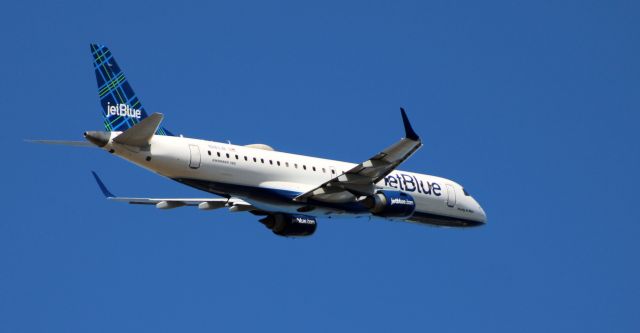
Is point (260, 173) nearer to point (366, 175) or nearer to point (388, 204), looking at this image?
point (366, 175)

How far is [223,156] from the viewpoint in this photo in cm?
5312

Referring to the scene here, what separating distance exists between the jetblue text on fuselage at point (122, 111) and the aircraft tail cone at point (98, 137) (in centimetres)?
270

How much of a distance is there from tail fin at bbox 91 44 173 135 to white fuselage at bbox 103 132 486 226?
81.8 inches

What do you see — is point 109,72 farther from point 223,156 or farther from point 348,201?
point 348,201

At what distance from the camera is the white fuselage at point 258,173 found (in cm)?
5159

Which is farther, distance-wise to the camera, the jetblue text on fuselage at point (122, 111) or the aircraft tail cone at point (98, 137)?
the jetblue text on fuselage at point (122, 111)

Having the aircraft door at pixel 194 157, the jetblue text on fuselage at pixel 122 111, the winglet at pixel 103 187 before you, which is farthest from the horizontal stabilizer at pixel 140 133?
the winglet at pixel 103 187

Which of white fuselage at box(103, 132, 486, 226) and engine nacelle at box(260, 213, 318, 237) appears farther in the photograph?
engine nacelle at box(260, 213, 318, 237)

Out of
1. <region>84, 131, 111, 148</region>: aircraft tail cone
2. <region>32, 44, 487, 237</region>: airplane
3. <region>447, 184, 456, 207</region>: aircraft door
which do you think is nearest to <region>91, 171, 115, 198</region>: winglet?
<region>32, 44, 487, 237</region>: airplane

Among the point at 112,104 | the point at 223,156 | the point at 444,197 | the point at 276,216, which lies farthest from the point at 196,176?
the point at 444,197

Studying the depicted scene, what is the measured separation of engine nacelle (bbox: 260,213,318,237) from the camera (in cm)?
→ 5988

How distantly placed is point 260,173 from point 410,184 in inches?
359

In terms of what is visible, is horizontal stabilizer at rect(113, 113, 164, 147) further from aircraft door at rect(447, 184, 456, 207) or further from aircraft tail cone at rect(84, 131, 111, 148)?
aircraft door at rect(447, 184, 456, 207)

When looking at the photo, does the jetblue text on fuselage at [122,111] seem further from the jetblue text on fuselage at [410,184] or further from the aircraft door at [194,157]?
the jetblue text on fuselage at [410,184]
